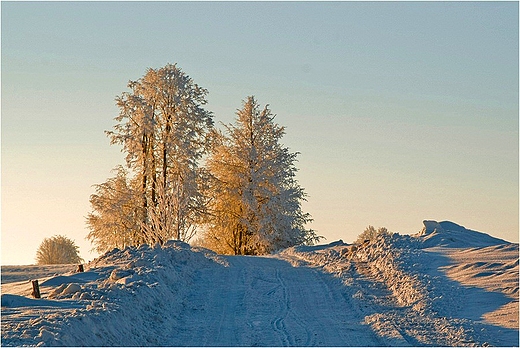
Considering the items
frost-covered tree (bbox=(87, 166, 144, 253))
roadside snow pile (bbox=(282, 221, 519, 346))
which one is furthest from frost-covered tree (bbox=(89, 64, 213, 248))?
roadside snow pile (bbox=(282, 221, 519, 346))

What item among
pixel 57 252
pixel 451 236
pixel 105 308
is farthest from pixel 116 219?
pixel 105 308

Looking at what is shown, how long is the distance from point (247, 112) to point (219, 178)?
13.3ft

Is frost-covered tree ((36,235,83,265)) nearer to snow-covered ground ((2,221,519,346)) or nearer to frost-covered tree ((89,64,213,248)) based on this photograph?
frost-covered tree ((89,64,213,248))

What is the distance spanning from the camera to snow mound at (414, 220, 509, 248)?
23266 millimetres

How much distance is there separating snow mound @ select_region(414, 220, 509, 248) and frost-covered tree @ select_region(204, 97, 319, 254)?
47.5ft

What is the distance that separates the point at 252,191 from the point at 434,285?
79.9ft

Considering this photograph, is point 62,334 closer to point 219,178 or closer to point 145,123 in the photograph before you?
point 145,123

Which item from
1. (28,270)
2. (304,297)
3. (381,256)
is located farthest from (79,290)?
(28,270)

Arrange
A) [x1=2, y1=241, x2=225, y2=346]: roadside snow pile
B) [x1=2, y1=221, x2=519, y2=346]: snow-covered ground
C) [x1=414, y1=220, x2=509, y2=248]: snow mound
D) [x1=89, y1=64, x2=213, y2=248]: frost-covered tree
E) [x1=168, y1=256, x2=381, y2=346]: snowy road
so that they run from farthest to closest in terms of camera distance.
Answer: [x1=89, y1=64, x2=213, y2=248]: frost-covered tree
[x1=414, y1=220, x2=509, y2=248]: snow mound
[x1=168, y1=256, x2=381, y2=346]: snowy road
[x1=2, y1=221, x2=519, y2=346]: snow-covered ground
[x1=2, y1=241, x2=225, y2=346]: roadside snow pile

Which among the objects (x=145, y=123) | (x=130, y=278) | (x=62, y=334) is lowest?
(x=62, y=334)

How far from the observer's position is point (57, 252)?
39.4 meters

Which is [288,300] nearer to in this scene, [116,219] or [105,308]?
[105,308]

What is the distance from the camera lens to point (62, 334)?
10.5 m

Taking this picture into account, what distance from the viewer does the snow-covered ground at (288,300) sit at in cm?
1255
